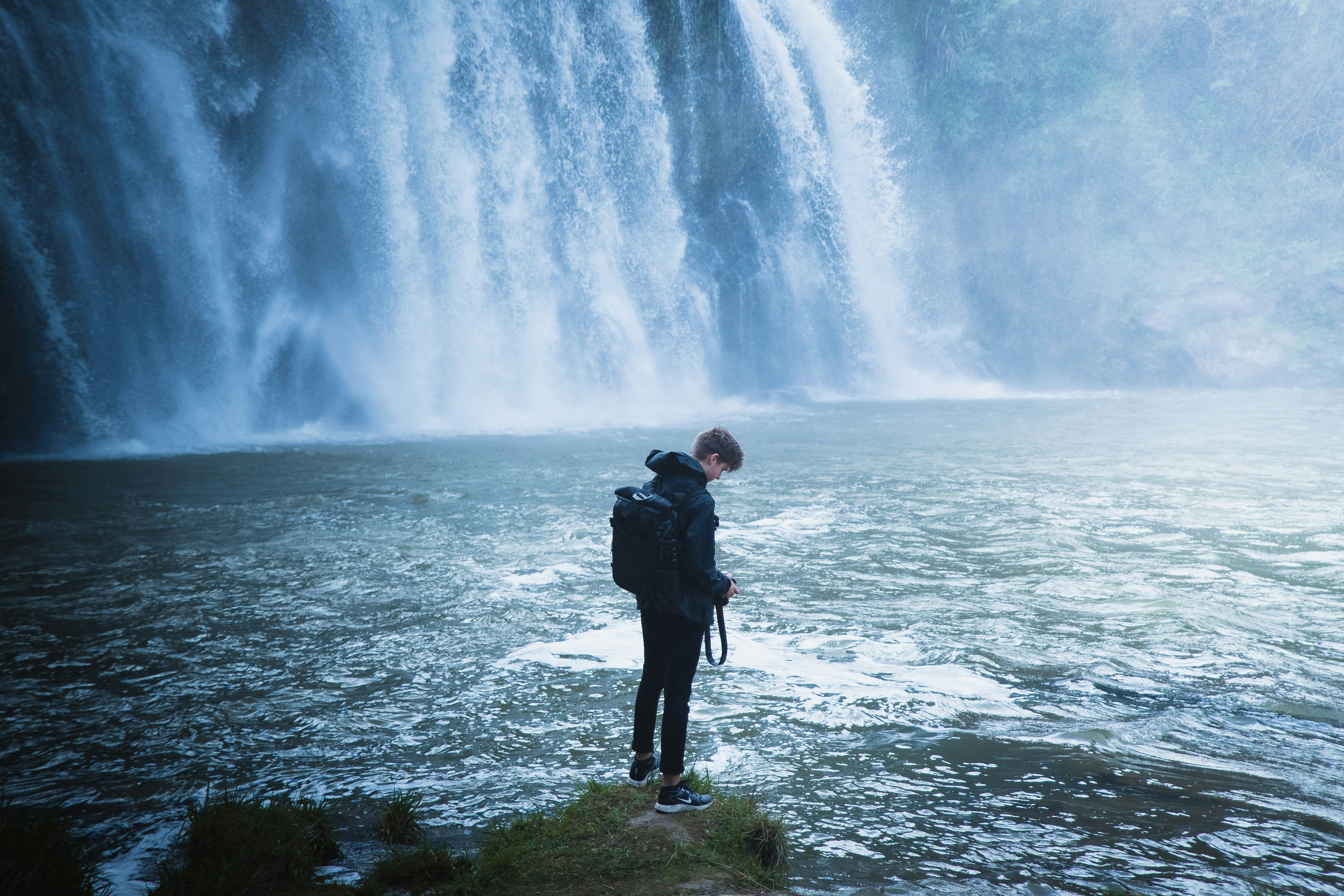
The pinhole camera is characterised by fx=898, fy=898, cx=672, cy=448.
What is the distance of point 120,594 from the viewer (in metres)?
7.76

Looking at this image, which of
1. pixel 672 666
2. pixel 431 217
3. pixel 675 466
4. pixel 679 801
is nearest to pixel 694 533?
pixel 675 466

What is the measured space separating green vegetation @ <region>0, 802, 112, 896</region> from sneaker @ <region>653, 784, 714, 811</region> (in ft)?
6.81

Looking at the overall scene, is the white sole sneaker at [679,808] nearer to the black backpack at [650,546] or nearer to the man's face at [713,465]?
the black backpack at [650,546]

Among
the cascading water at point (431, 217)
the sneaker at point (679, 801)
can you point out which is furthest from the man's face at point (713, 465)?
the cascading water at point (431, 217)

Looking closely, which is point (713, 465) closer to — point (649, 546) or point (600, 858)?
point (649, 546)

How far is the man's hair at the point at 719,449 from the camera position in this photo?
13.0 ft

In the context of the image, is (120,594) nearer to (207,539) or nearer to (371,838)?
(207,539)

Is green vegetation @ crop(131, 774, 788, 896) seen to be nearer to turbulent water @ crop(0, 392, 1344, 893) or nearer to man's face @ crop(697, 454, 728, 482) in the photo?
turbulent water @ crop(0, 392, 1344, 893)

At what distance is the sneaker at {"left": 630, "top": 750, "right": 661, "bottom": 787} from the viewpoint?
4.10m

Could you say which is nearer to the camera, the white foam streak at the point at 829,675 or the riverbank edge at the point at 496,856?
the riverbank edge at the point at 496,856

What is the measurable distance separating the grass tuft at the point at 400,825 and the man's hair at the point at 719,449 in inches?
76.2

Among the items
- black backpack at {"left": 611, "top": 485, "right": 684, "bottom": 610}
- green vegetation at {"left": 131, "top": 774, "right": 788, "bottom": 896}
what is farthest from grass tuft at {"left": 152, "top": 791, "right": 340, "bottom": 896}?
black backpack at {"left": 611, "top": 485, "right": 684, "bottom": 610}

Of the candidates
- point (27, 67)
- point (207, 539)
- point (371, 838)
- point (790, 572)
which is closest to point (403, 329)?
point (27, 67)

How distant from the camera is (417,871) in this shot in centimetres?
331
